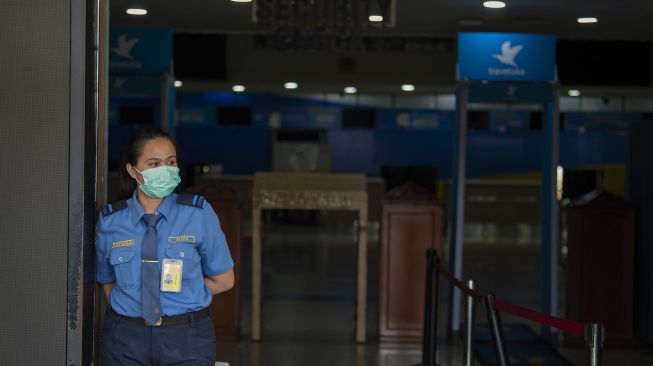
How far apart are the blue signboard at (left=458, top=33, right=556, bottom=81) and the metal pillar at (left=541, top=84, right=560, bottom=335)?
0.21m

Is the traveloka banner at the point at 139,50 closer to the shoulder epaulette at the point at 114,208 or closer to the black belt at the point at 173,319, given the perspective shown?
the shoulder epaulette at the point at 114,208

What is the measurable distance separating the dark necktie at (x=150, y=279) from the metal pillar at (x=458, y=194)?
15.7 ft

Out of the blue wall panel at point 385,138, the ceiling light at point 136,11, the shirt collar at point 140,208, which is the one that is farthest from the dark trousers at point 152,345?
the blue wall panel at point 385,138

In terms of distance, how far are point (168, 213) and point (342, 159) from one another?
1677cm

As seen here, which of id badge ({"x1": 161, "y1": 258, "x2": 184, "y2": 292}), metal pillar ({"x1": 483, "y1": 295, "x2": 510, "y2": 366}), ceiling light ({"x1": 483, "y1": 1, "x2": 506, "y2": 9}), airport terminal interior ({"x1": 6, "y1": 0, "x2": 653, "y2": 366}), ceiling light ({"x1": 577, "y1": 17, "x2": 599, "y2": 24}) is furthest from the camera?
ceiling light ({"x1": 577, "y1": 17, "x2": 599, "y2": 24})

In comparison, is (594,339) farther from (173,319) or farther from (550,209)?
(550,209)

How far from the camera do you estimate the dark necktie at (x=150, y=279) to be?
3.23m

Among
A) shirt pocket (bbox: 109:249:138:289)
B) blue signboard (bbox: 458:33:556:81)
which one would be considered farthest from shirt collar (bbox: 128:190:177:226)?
blue signboard (bbox: 458:33:556:81)

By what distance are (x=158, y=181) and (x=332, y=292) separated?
710cm

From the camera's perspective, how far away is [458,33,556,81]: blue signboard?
7.79 metres

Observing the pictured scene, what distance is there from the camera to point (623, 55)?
517 inches

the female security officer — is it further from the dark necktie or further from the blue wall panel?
the blue wall panel

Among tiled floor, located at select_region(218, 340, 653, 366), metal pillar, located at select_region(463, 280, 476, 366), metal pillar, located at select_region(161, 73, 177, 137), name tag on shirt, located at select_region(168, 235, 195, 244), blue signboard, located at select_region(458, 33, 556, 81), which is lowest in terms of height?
tiled floor, located at select_region(218, 340, 653, 366)

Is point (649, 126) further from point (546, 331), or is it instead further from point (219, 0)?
point (219, 0)
